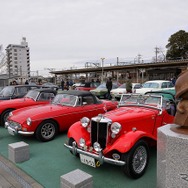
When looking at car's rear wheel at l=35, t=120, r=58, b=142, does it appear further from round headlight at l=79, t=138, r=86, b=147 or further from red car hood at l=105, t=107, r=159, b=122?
red car hood at l=105, t=107, r=159, b=122

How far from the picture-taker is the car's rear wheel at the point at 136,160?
13.0ft

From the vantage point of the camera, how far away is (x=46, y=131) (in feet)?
21.1

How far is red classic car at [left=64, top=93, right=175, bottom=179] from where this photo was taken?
400 centimetres

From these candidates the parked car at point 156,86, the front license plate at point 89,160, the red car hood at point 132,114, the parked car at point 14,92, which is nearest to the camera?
the front license plate at point 89,160

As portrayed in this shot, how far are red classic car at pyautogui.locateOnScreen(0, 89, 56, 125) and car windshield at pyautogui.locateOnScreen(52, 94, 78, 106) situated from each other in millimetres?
1638

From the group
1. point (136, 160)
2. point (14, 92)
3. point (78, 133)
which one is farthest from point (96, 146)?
point (14, 92)

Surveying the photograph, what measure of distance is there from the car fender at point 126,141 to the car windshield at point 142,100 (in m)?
1.35

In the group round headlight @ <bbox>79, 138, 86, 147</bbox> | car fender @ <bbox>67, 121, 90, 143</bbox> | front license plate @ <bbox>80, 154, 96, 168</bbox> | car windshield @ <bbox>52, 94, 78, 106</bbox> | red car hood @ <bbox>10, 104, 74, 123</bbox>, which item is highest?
car windshield @ <bbox>52, 94, 78, 106</bbox>

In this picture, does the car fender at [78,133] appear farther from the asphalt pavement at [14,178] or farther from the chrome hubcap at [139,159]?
the asphalt pavement at [14,178]

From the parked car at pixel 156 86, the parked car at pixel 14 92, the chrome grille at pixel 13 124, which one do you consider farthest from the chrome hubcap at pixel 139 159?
the parked car at pixel 156 86

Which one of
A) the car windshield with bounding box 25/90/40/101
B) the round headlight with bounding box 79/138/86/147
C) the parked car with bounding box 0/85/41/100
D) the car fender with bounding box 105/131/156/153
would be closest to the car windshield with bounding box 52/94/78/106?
the car windshield with bounding box 25/90/40/101

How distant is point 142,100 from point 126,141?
1.90 meters

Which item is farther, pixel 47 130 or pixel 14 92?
pixel 14 92

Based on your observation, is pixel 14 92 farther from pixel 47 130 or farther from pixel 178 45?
pixel 178 45
